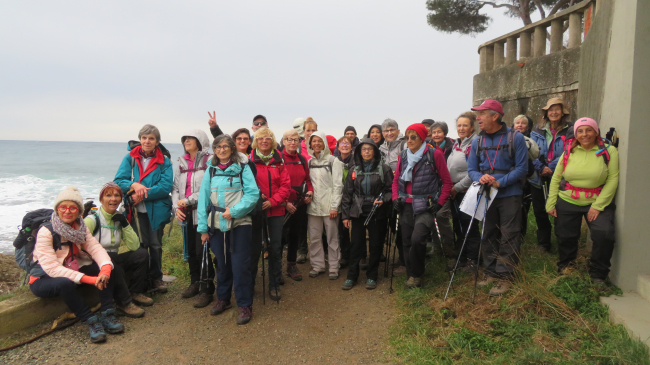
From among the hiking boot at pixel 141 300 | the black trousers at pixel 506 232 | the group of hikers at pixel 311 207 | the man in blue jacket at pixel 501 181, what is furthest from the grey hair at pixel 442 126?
the hiking boot at pixel 141 300

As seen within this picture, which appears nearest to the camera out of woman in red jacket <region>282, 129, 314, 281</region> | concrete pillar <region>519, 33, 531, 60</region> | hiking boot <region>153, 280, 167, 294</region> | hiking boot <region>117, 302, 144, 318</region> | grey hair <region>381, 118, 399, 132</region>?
hiking boot <region>117, 302, 144, 318</region>

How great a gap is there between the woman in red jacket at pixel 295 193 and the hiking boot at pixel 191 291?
125 centimetres

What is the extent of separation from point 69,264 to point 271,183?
221 centimetres

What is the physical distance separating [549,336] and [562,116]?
2.95m

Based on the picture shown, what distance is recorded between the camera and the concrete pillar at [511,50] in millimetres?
9578

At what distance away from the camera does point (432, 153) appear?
4.70 m

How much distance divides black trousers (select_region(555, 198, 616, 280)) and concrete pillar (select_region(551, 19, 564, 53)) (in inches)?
212

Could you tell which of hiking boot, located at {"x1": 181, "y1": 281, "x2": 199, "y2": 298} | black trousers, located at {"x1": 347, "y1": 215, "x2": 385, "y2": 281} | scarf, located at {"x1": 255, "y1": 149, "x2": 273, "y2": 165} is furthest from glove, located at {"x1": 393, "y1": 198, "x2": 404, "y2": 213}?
hiking boot, located at {"x1": 181, "y1": 281, "x2": 199, "y2": 298}

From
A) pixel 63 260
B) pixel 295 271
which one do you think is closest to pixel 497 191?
pixel 295 271

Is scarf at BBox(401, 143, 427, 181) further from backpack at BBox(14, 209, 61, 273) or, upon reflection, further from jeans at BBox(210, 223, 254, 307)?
backpack at BBox(14, 209, 61, 273)

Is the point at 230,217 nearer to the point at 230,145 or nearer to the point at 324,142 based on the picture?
the point at 230,145

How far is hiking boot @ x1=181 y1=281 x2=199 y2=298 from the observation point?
16.2ft

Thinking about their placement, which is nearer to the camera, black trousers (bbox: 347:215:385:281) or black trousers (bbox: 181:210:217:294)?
black trousers (bbox: 181:210:217:294)

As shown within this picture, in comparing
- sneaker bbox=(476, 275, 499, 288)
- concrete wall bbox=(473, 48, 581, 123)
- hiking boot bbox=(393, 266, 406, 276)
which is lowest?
hiking boot bbox=(393, 266, 406, 276)
